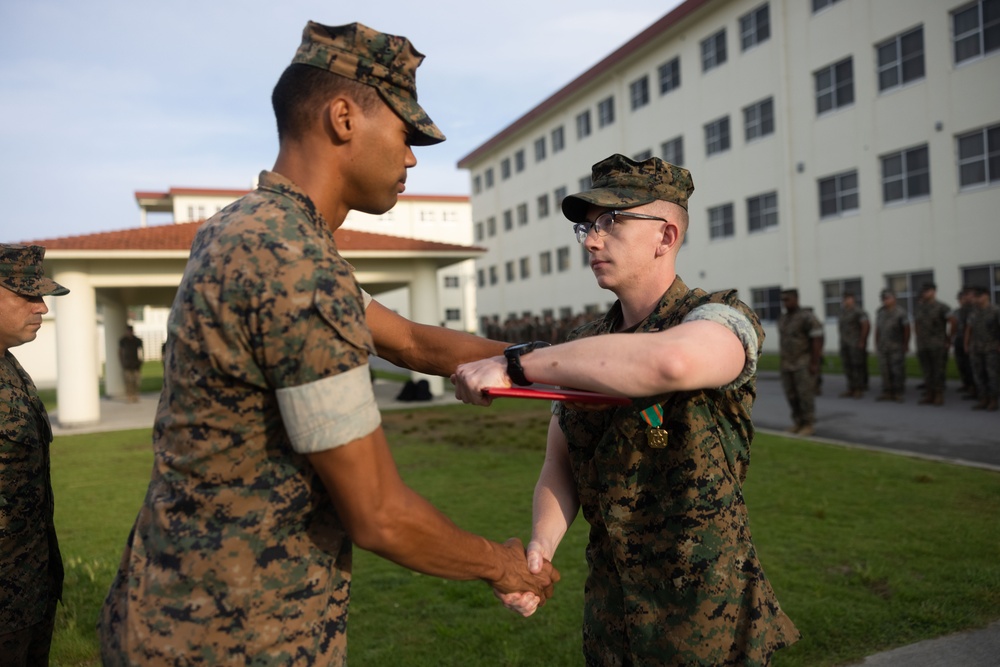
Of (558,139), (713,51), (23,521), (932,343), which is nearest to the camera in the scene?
(23,521)

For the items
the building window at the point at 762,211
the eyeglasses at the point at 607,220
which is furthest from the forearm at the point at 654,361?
the building window at the point at 762,211

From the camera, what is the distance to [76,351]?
16781mm

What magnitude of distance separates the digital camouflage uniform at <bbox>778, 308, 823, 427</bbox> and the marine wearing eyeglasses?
1058 centimetres

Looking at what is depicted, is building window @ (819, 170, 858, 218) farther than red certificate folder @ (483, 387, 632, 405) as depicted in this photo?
Yes

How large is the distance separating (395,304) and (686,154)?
40.2 m

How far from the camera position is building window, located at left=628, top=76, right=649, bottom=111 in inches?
1423

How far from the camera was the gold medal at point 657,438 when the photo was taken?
2.15 metres

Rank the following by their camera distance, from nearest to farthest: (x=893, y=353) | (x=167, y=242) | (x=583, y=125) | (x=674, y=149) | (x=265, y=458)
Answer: (x=265, y=458) → (x=893, y=353) → (x=167, y=242) → (x=674, y=149) → (x=583, y=125)

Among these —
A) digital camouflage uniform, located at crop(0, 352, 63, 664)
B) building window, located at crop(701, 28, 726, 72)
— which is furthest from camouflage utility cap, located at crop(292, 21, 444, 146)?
building window, located at crop(701, 28, 726, 72)

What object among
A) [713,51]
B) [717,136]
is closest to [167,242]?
[717,136]

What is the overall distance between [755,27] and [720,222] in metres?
7.36

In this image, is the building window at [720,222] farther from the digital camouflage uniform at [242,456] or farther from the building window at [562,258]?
the digital camouflage uniform at [242,456]

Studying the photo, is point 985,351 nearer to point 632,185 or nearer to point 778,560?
point 778,560

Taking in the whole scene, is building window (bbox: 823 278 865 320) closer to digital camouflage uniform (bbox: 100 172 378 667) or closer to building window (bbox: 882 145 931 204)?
building window (bbox: 882 145 931 204)
